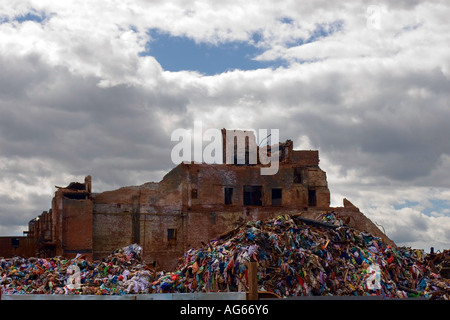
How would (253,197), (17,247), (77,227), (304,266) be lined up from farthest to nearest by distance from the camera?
(253,197)
(17,247)
(77,227)
(304,266)

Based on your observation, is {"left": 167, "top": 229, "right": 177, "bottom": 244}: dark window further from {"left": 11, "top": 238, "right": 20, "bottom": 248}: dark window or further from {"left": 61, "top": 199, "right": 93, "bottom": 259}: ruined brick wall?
{"left": 11, "top": 238, "right": 20, "bottom": 248}: dark window

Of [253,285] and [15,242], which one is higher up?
[15,242]

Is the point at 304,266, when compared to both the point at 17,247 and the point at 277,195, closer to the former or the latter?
the point at 277,195

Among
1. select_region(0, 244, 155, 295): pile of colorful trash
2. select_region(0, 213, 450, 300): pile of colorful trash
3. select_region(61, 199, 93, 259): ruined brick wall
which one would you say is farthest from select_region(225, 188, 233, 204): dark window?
select_region(61, 199, 93, 259): ruined brick wall

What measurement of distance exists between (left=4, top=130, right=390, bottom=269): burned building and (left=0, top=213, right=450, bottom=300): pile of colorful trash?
275 cm

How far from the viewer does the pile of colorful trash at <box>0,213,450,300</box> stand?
19172 mm

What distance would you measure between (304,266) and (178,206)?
10.3 m

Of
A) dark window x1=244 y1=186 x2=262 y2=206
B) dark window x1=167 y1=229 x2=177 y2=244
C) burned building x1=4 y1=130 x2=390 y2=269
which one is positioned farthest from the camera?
dark window x1=244 y1=186 x2=262 y2=206

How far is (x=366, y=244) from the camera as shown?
2245 centimetres

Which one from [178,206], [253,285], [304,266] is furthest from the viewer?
[178,206]

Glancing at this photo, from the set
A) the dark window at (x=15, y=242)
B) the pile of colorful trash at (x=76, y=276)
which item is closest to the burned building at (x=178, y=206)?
the dark window at (x=15, y=242)

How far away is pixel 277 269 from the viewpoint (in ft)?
63.2

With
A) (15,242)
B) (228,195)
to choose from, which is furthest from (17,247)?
(228,195)
